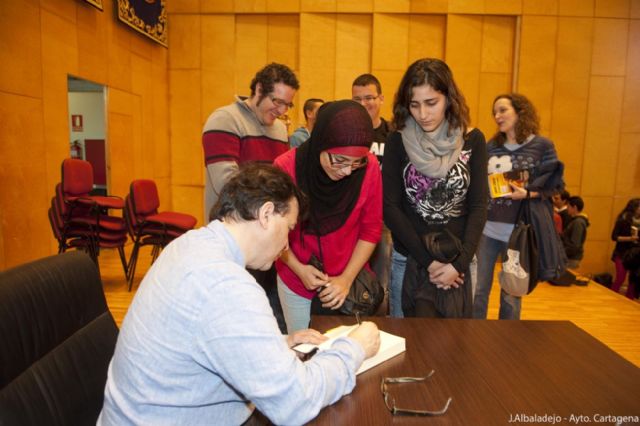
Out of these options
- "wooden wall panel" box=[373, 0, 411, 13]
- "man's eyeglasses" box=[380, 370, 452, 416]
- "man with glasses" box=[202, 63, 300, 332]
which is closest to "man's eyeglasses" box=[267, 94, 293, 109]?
"man with glasses" box=[202, 63, 300, 332]

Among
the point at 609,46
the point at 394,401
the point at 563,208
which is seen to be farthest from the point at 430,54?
the point at 394,401

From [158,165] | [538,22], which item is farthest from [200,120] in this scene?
[538,22]

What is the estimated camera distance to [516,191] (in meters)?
2.63

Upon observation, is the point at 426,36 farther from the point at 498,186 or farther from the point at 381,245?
the point at 381,245

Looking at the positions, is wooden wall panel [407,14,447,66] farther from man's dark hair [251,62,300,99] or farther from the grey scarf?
the grey scarf

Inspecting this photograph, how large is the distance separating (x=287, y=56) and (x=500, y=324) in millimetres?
6168

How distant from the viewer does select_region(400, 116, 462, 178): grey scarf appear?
1782 millimetres

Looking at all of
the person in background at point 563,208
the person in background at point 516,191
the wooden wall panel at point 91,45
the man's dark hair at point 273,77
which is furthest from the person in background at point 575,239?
the wooden wall panel at point 91,45

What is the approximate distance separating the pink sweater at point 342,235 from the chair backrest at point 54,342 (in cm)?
74

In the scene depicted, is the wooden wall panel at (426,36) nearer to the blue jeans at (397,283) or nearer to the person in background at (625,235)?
the person in background at (625,235)

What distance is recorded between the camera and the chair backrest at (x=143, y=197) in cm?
436

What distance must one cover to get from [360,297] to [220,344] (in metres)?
0.90

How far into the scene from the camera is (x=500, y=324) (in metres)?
1.42

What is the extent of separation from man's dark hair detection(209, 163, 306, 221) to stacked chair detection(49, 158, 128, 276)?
349 cm
